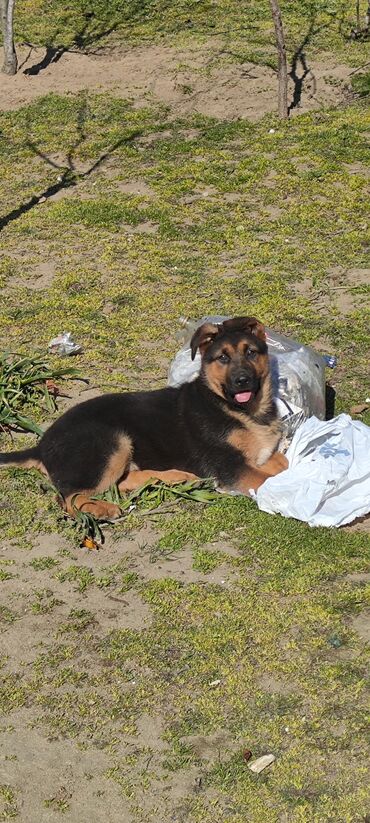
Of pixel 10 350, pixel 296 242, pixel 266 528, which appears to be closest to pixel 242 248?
pixel 296 242

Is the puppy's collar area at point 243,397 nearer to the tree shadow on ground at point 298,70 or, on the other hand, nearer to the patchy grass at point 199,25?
the tree shadow on ground at point 298,70

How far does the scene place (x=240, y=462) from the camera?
6773 millimetres

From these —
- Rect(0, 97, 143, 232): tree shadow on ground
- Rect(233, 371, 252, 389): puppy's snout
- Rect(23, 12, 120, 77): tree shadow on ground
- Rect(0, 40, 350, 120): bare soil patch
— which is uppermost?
Rect(233, 371, 252, 389): puppy's snout

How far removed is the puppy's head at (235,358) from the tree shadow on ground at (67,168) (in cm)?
530

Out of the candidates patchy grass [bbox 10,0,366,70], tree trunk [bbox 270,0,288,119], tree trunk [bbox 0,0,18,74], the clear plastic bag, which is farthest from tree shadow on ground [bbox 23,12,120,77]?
the clear plastic bag

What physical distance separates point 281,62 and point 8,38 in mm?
4045

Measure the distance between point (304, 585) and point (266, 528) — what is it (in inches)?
24.8

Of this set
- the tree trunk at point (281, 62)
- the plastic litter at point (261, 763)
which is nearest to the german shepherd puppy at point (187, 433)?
the plastic litter at point (261, 763)

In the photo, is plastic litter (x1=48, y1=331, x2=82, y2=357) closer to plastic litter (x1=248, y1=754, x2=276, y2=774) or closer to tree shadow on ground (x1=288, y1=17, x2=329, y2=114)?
plastic litter (x1=248, y1=754, x2=276, y2=774)

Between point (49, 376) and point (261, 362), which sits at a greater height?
point (261, 362)

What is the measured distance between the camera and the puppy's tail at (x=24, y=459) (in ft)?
22.6

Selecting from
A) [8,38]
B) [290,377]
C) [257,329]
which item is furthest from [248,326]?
[8,38]

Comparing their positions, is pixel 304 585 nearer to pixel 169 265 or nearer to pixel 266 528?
pixel 266 528

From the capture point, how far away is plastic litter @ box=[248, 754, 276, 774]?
4.61 m
